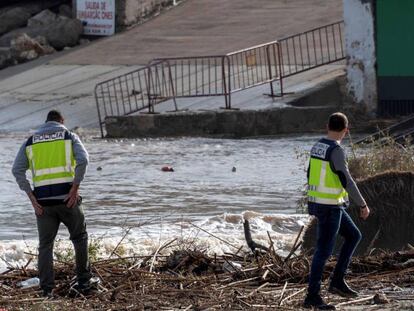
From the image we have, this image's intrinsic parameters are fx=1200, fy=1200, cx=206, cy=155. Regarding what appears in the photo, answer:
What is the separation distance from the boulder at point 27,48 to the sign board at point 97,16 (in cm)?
152

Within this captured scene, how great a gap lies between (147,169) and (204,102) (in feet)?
18.8

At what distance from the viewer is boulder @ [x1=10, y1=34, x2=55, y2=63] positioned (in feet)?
100

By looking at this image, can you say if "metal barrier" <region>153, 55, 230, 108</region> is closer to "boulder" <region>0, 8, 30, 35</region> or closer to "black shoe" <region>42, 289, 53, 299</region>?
"boulder" <region>0, 8, 30, 35</region>

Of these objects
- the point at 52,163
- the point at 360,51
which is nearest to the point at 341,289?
the point at 52,163

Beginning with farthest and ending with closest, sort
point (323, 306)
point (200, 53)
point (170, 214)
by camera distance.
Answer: point (200, 53), point (170, 214), point (323, 306)

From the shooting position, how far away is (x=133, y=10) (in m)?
32.1

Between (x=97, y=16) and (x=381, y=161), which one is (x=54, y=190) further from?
(x=97, y=16)

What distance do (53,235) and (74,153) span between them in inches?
26.7

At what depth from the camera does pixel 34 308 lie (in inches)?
336

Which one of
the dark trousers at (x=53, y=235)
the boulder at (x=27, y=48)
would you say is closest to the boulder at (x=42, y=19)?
the boulder at (x=27, y=48)

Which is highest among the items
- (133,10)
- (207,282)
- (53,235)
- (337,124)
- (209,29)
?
(337,124)

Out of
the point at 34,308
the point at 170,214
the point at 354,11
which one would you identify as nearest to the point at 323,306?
the point at 34,308

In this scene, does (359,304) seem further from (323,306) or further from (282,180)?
(282,180)

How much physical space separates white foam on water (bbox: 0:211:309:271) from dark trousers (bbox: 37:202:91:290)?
1.22 m
